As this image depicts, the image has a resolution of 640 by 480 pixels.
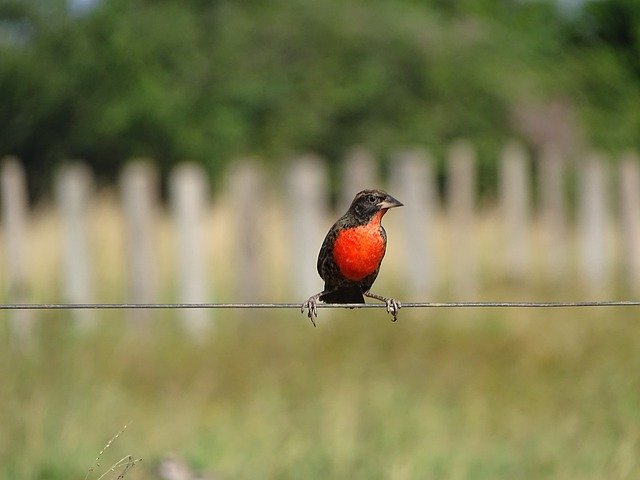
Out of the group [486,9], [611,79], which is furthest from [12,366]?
[486,9]

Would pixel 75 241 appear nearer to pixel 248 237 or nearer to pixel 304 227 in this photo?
pixel 248 237

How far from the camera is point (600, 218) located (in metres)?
14.0

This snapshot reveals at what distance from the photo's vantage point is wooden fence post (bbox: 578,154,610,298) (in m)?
13.6

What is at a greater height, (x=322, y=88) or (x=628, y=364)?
(x=322, y=88)

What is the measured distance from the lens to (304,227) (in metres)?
11.1

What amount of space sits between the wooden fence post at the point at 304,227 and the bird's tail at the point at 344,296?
5997 mm

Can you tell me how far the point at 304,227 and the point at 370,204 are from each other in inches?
259

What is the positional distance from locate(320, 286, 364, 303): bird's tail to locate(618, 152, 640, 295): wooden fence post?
834 cm

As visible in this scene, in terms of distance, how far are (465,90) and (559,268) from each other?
11.4 m

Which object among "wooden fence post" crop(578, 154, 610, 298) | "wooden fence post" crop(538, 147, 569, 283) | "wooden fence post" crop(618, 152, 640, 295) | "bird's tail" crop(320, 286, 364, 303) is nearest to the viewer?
"bird's tail" crop(320, 286, 364, 303)

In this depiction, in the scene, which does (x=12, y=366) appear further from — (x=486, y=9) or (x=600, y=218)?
(x=486, y=9)

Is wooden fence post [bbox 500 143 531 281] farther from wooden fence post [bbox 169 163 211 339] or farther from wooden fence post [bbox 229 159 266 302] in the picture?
wooden fence post [bbox 169 163 211 339]

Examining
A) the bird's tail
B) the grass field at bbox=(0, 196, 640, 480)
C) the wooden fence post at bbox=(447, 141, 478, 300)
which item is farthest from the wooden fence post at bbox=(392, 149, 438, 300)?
the bird's tail

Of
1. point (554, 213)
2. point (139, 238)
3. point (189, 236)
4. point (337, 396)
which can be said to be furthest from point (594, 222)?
point (337, 396)
